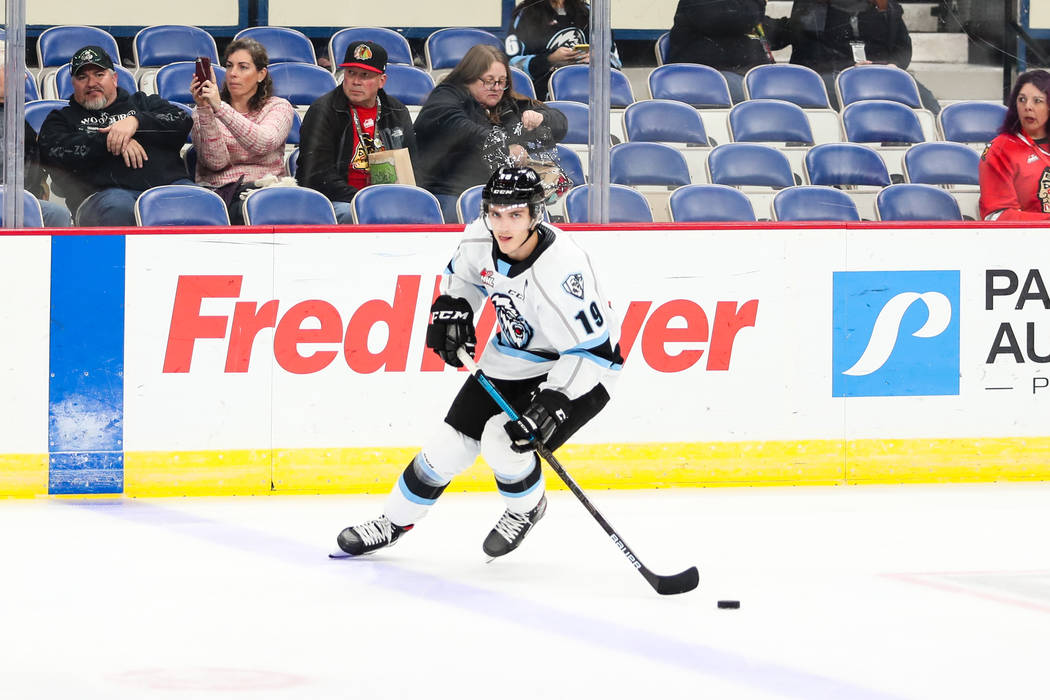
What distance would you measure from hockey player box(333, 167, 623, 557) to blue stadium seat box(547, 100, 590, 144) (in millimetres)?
1498

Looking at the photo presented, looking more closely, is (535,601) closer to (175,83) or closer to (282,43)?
(175,83)

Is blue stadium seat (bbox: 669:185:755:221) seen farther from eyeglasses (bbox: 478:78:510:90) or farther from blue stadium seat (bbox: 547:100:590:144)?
eyeglasses (bbox: 478:78:510:90)

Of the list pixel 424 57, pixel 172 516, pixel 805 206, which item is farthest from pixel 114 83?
pixel 805 206

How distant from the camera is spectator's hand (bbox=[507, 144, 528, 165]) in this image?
203 inches

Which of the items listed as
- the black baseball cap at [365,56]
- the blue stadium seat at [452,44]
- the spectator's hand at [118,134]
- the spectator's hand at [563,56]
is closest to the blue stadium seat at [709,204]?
the spectator's hand at [563,56]

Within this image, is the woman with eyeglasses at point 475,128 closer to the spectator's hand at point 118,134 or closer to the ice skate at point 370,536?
the spectator's hand at point 118,134

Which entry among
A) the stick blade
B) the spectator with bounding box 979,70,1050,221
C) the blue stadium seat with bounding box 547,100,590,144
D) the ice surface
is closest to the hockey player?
the ice surface

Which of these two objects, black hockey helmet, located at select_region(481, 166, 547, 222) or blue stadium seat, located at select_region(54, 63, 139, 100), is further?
blue stadium seat, located at select_region(54, 63, 139, 100)

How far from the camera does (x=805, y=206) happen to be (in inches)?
209

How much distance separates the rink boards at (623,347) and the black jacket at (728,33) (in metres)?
0.90

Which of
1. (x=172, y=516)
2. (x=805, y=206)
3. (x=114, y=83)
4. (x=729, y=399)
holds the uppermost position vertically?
(x=114, y=83)

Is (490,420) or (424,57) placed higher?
(424,57)

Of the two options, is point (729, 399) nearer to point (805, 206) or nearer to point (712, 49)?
point (805, 206)

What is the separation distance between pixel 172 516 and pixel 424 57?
1.99m
